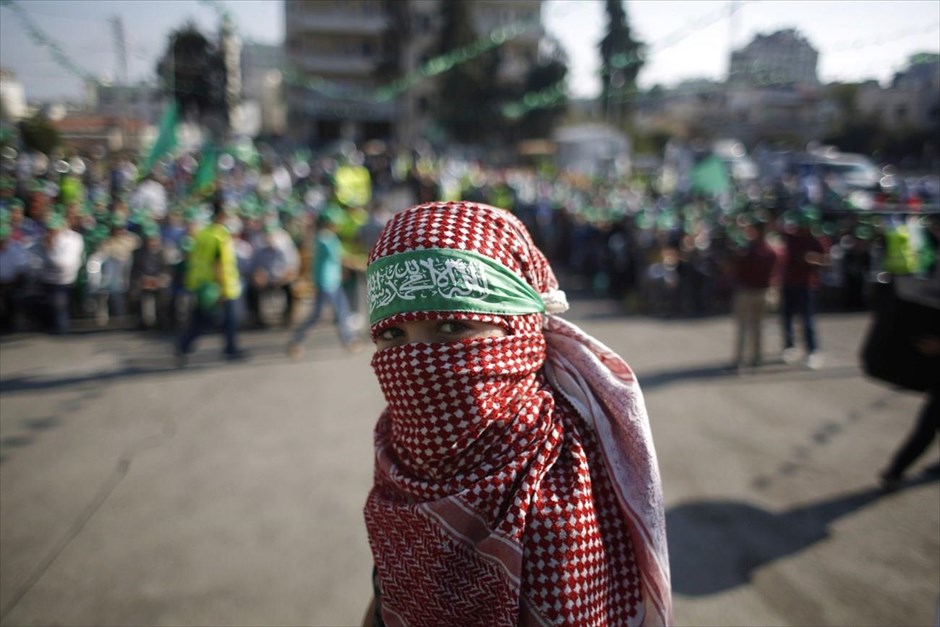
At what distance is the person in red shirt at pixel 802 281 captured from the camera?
6844mm

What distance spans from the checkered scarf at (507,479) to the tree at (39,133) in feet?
6.49

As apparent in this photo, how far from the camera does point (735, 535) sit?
315 centimetres

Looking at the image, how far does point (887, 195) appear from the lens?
10000 millimetres

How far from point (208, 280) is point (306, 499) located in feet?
14.0

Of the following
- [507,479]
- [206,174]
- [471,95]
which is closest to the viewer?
[507,479]

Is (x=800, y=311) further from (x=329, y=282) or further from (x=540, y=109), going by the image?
(x=540, y=109)

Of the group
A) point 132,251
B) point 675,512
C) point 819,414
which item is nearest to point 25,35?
point 675,512

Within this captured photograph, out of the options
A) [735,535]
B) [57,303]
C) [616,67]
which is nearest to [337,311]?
[57,303]

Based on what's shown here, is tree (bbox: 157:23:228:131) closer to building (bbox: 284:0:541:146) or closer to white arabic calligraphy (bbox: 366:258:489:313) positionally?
white arabic calligraphy (bbox: 366:258:489:313)

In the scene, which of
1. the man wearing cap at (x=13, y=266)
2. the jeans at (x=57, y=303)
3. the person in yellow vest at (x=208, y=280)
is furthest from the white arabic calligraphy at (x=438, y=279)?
the person in yellow vest at (x=208, y=280)

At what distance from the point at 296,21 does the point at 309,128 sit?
279 inches

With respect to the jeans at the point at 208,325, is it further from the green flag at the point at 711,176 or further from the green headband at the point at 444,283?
the green flag at the point at 711,176

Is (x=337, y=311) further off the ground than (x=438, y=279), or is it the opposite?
(x=438, y=279)

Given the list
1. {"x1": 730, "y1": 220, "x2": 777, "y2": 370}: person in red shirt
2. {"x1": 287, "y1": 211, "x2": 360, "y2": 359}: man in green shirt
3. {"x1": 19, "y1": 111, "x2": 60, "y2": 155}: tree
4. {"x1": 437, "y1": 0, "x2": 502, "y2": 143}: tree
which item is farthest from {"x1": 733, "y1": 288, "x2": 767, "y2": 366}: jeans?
{"x1": 437, "y1": 0, "x2": 502, "y2": 143}: tree
